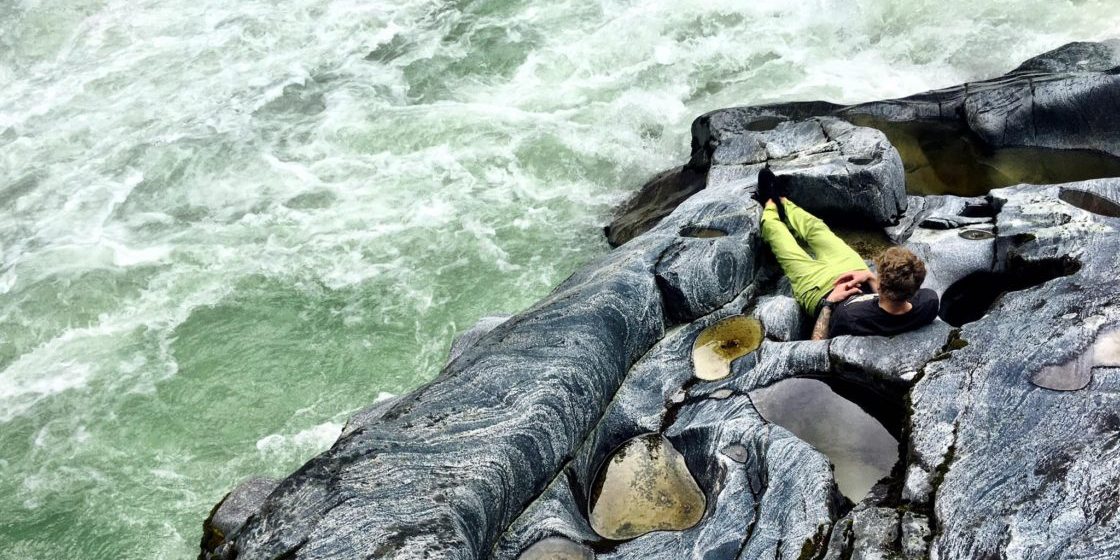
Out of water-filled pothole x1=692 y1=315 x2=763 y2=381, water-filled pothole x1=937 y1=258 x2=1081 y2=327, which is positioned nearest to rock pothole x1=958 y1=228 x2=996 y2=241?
water-filled pothole x1=937 y1=258 x2=1081 y2=327

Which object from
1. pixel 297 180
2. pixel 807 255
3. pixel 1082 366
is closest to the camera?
pixel 1082 366

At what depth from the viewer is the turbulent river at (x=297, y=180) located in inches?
376

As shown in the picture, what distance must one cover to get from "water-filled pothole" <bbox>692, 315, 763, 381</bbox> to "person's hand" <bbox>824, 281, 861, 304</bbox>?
0.62m

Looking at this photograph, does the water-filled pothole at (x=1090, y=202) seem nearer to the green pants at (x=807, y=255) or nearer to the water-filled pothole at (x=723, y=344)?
the green pants at (x=807, y=255)

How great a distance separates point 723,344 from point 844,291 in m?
1.00

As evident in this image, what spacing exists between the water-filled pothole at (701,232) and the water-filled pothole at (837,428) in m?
2.10

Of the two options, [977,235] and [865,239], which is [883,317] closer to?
[977,235]

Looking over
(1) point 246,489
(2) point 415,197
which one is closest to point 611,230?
(2) point 415,197

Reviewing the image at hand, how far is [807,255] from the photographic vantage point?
763 centimetres

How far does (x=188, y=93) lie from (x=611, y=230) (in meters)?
8.70

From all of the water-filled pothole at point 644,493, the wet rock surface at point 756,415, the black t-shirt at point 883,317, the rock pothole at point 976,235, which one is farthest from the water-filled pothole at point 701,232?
the water-filled pothole at point 644,493

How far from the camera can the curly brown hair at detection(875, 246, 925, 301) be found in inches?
243

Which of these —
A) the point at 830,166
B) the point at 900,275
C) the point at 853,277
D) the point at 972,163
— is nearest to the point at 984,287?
the point at 853,277

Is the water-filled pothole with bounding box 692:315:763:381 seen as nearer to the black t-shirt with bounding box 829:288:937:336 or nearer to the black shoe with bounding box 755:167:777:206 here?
the black t-shirt with bounding box 829:288:937:336
